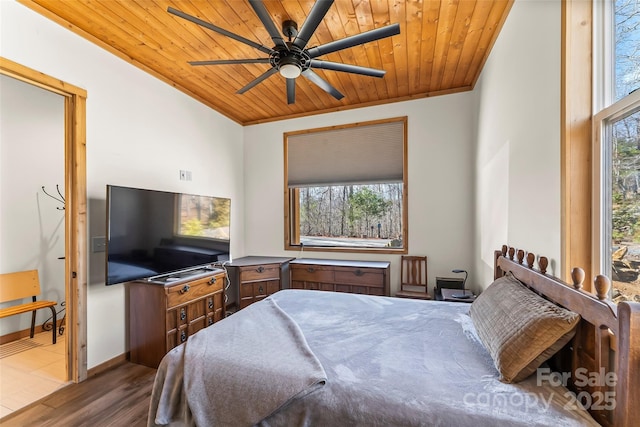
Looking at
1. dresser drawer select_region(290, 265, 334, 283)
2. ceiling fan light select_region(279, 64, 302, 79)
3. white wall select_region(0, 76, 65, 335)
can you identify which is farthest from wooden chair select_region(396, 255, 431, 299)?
white wall select_region(0, 76, 65, 335)

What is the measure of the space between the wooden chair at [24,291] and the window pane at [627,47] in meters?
4.60

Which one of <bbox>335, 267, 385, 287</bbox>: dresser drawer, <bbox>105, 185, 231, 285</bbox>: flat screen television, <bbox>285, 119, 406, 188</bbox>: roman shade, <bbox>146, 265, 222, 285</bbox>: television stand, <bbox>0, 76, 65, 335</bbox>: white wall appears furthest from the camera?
<bbox>285, 119, 406, 188</bbox>: roman shade

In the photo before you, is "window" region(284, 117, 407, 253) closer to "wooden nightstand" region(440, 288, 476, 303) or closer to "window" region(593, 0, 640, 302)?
"wooden nightstand" region(440, 288, 476, 303)

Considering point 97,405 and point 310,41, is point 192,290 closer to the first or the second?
point 97,405

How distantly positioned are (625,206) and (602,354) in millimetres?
594

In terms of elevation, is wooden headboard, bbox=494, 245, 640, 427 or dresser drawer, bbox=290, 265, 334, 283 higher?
wooden headboard, bbox=494, 245, 640, 427

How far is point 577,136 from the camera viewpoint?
1.26 m

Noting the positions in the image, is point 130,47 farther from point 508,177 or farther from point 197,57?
point 508,177

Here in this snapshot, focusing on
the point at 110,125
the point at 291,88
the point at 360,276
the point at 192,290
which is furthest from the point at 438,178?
the point at 110,125

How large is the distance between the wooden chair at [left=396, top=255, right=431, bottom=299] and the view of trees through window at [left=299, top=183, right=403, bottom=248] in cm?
28

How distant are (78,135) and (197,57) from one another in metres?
1.25

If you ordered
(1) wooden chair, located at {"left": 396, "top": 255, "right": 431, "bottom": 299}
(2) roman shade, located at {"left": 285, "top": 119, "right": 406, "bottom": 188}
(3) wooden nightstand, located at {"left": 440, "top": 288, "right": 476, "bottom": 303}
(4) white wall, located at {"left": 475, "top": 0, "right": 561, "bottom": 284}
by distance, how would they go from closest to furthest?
(4) white wall, located at {"left": 475, "top": 0, "right": 561, "bottom": 284}
(3) wooden nightstand, located at {"left": 440, "top": 288, "right": 476, "bottom": 303}
(1) wooden chair, located at {"left": 396, "top": 255, "right": 431, "bottom": 299}
(2) roman shade, located at {"left": 285, "top": 119, "right": 406, "bottom": 188}

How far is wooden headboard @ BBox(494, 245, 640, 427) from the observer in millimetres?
784

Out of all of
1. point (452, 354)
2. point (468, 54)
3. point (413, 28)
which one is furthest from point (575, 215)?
point (468, 54)
